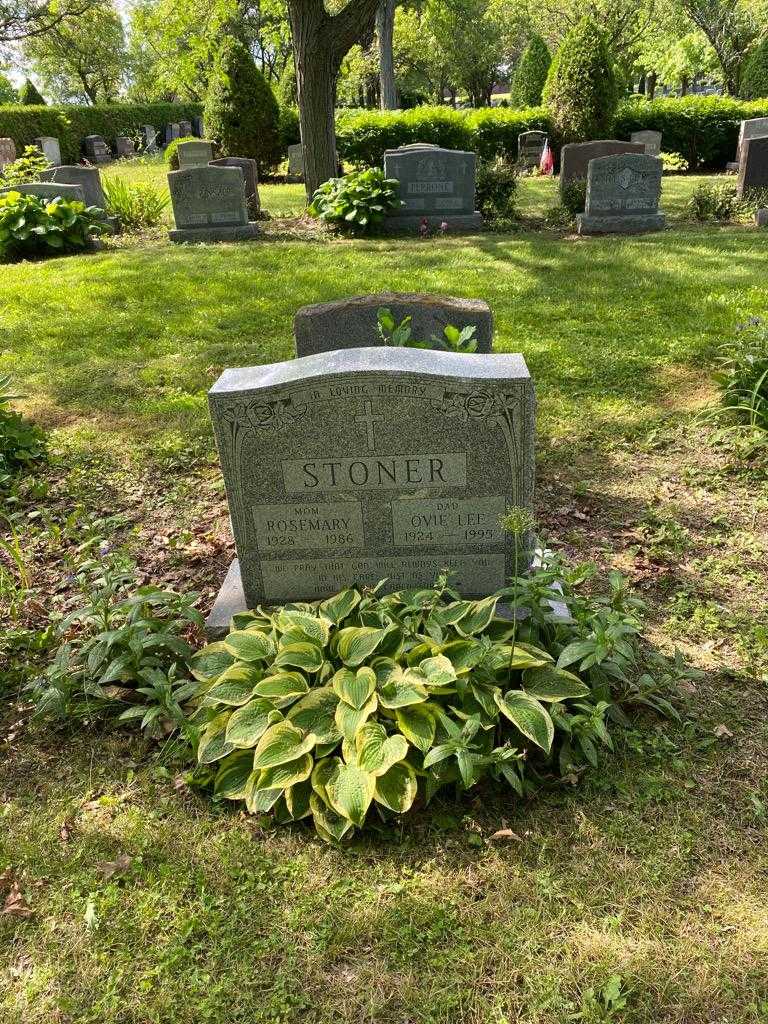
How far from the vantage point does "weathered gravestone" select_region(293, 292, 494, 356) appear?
4824 mm

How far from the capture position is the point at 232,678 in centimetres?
305

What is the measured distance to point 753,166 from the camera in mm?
11969

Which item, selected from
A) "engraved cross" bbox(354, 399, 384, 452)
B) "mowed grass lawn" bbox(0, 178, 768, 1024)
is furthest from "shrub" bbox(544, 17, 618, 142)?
"engraved cross" bbox(354, 399, 384, 452)

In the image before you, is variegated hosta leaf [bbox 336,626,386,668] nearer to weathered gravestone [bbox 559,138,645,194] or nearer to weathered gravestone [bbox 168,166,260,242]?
weathered gravestone [bbox 168,166,260,242]

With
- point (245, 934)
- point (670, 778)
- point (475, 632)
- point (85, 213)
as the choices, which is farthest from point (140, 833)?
point (85, 213)

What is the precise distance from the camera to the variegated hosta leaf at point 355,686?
2801mm

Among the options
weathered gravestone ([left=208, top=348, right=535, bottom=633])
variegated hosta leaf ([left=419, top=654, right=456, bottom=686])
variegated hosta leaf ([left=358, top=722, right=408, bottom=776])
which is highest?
weathered gravestone ([left=208, top=348, right=535, bottom=633])

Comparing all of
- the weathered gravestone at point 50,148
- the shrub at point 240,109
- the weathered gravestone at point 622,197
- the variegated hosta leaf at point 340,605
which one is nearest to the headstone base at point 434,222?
the weathered gravestone at point 622,197

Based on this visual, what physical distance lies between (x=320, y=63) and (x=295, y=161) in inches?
294

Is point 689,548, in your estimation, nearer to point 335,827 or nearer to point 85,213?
point 335,827

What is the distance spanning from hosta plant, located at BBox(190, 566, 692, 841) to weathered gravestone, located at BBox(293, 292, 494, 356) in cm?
216

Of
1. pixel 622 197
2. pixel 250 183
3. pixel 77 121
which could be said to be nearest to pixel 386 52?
pixel 77 121

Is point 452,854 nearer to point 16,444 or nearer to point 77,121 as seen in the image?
point 16,444

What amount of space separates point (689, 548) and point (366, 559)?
185cm
